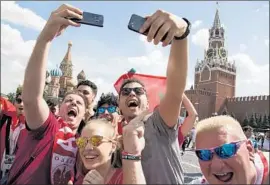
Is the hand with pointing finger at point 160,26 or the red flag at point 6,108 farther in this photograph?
the red flag at point 6,108

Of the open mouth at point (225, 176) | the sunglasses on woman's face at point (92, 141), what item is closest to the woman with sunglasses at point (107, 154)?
the sunglasses on woman's face at point (92, 141)

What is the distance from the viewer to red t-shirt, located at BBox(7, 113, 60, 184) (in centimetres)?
199

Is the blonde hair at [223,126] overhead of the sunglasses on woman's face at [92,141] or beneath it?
overhead

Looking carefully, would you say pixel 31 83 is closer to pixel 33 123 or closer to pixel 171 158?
pixel 33 123

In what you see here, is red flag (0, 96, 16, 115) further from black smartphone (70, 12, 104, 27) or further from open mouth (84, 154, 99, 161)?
black smartphone (70, 12, 104, 27)

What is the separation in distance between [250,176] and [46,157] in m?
1.21

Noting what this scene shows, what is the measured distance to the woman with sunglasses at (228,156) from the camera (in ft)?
5.01

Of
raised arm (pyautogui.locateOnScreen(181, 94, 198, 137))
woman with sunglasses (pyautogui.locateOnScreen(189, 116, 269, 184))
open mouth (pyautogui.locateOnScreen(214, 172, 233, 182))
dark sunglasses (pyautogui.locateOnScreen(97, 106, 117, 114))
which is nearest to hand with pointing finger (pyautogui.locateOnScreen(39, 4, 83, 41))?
woman with sunglasses (pyautogui.locateOnScreen(189, 116, 269, 184))

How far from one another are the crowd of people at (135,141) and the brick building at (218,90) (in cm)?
5644

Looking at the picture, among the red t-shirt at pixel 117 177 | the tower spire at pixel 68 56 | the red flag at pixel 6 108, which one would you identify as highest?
the tower spire at pixel 68 56

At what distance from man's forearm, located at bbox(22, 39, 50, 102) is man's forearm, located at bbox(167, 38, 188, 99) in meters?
0.70

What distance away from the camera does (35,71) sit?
1.84 m

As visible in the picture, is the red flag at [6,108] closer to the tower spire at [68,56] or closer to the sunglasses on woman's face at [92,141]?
the sunglasses on woman's face at [92,141]

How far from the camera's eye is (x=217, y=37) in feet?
238
